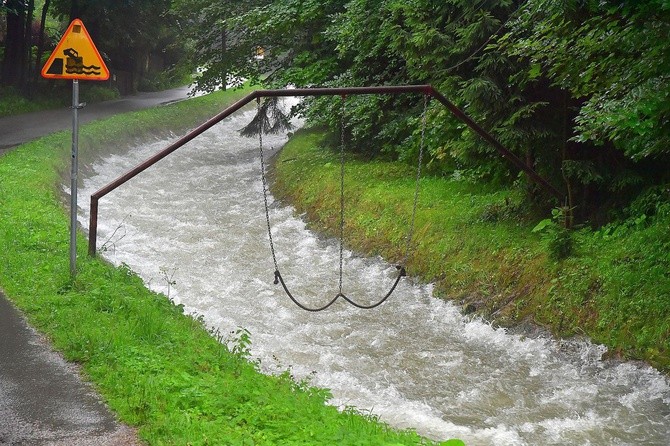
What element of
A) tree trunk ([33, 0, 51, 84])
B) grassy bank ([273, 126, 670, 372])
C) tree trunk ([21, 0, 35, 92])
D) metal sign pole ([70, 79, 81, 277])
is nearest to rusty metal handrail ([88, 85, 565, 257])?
grassy bank ([273, 126, 670, 372])

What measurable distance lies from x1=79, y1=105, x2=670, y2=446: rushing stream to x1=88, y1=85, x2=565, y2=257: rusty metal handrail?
2180 mm

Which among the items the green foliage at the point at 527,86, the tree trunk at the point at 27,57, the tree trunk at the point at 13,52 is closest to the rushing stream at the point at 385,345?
the green foliage at the point at 527,86

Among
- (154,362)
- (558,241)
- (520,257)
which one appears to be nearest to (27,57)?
(520,257)

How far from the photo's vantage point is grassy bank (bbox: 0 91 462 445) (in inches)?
256

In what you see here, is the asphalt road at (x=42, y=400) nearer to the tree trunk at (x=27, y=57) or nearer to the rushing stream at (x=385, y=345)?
the rushing stream at (x=385, y=345)

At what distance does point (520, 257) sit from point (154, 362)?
6.52 m

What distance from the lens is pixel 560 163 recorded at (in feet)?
42.8

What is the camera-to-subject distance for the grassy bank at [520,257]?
1038 cm

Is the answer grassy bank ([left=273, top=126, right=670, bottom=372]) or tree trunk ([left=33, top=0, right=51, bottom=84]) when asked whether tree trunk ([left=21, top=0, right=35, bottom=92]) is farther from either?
grassy bank ([left=273, top=126, right=670, bottom=372])

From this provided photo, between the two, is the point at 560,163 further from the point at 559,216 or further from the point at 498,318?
the point at 498,318

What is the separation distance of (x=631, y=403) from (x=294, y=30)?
53.7 ft

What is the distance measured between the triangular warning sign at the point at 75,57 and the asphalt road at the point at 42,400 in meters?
2.78

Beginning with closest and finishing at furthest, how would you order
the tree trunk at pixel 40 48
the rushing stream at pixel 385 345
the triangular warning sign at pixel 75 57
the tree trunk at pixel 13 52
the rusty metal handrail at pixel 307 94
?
the rushing stream at pixel 385 345 < the triangular warning sign at pixel 75 57 < the rusty metal handrail at pixel 307 94 < the tree trunk at pixel 13 52 < the tree trunk at pixel 40 48

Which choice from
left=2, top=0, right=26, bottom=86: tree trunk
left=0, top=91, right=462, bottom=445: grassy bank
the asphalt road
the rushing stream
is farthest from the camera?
left=2, top=0, right=26, bottom=86: tree trunk
